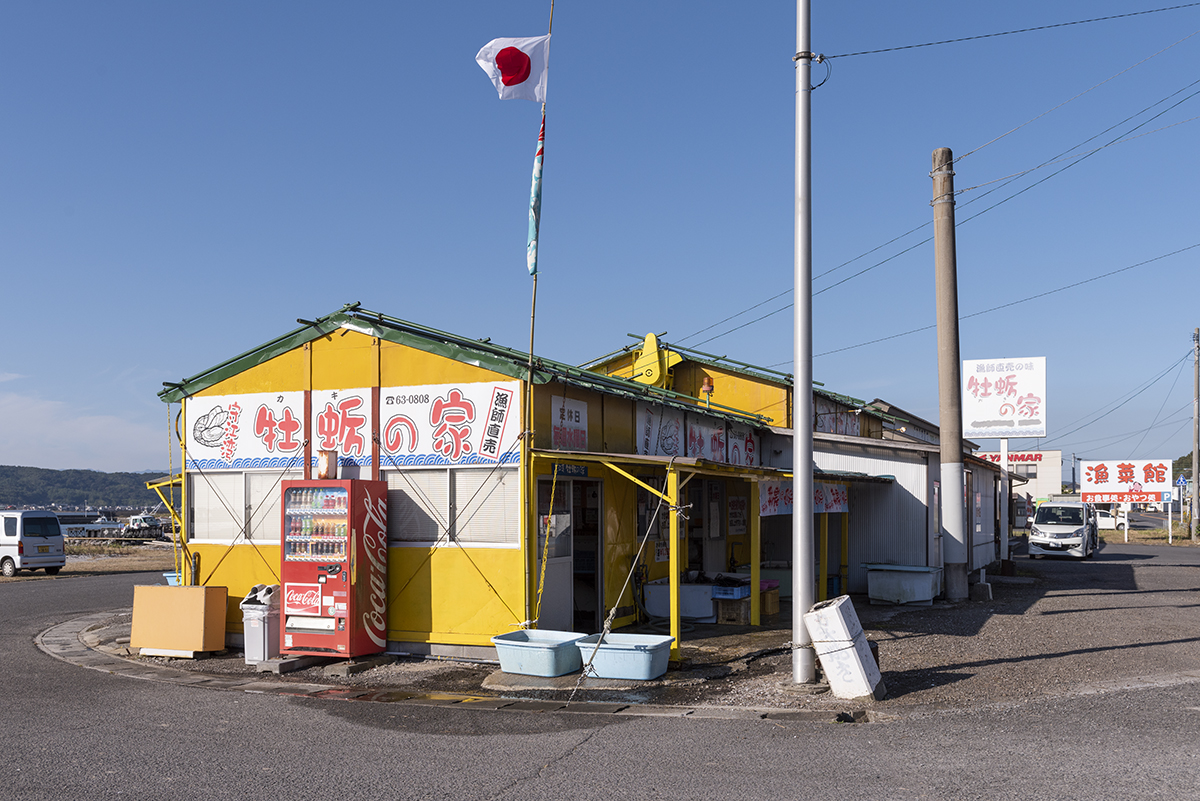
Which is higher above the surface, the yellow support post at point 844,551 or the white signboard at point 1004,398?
the white signboard at point 1004,398

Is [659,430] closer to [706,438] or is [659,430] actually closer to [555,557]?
[706,438]

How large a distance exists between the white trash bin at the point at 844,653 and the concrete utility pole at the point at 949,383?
887cm

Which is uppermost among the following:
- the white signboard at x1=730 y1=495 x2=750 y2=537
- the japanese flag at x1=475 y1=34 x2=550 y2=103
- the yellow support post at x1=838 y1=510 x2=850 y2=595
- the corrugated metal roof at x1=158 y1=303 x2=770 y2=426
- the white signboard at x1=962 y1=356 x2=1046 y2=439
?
the japanese flag at x1=475 y1=34 x2=550 y2=103

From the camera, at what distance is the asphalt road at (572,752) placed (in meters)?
6.30

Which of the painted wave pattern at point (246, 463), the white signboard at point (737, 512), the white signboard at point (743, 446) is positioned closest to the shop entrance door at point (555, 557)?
the painted wave pattern at point (246, 463)

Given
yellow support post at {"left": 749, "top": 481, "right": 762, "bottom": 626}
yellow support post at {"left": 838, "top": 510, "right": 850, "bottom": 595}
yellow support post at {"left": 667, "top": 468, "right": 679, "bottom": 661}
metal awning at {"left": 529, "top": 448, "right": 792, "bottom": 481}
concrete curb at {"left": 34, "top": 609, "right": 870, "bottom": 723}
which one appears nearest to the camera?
concrete curb at {"left": 34, "top": 609, "right": 870, "bottom": 723}

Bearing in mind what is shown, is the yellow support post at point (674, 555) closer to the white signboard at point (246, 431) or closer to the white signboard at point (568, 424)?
the white signboard at point (568, 424)

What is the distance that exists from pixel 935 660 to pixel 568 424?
5.61 metres

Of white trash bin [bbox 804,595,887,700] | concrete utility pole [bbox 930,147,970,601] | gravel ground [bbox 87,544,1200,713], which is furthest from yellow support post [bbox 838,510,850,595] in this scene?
white trash bin [bbox 804,595,887,700]

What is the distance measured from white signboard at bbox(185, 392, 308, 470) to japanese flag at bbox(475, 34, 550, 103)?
5299 mm

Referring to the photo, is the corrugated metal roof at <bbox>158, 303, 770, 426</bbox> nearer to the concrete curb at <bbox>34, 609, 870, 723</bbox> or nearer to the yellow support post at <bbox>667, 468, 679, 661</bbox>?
the yellow support post at <bbox>667, 468, 679, 661</bbox>

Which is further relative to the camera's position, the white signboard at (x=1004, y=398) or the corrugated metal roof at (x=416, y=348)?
the white signboard at (x=1004, y=398)

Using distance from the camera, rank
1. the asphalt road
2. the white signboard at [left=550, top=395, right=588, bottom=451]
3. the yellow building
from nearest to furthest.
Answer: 1. the asphalt road
2. the yellow building
3. the white signboard at [left=550, top=395, right=588, bottom=451]

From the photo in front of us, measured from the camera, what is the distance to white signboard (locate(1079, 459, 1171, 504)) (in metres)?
44.6
